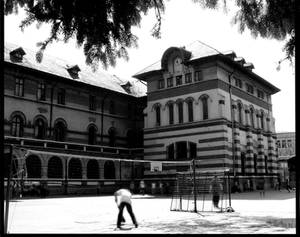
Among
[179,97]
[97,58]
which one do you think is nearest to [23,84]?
[179,97]

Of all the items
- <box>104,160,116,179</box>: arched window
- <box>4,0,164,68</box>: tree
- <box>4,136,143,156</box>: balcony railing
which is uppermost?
<box>4,136,143,156</box>: balcony railing

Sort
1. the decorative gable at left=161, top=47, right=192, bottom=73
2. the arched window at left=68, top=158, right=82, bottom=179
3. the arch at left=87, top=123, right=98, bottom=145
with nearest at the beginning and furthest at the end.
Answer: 1. the arched window at left=68, top=158, right=82, bottom=179
2. the decorative gable at left=161, top=47, right=192, bottom=73
3. the arch at left=87, top=123, right=98, bottom=145

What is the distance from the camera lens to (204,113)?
119 ft

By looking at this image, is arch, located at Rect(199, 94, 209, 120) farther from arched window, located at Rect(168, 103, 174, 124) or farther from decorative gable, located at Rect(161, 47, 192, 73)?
decorative gable, located at Rect(161, 47, 192, 73)

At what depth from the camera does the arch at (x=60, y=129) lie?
116 feet

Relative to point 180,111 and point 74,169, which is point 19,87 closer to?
point 74,169

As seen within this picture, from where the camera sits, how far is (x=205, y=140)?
116ft

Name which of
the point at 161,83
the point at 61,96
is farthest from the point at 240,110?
the point at 61,96

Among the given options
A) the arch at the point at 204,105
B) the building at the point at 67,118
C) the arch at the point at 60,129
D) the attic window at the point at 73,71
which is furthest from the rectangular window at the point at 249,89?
the arch at the point at 60,129

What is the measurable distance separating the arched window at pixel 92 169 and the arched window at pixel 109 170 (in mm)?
1360

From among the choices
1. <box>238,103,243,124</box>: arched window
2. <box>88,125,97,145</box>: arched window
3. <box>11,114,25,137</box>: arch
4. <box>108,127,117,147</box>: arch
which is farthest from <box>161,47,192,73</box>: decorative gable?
<box>11,114,25,137</box>: arch

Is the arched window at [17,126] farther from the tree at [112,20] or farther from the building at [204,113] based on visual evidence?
the tree at [112,20]

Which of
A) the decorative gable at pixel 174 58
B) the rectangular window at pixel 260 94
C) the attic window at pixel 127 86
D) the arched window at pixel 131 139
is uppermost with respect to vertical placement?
the decorative gable at pixel 174 58

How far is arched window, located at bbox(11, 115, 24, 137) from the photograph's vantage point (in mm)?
32031
